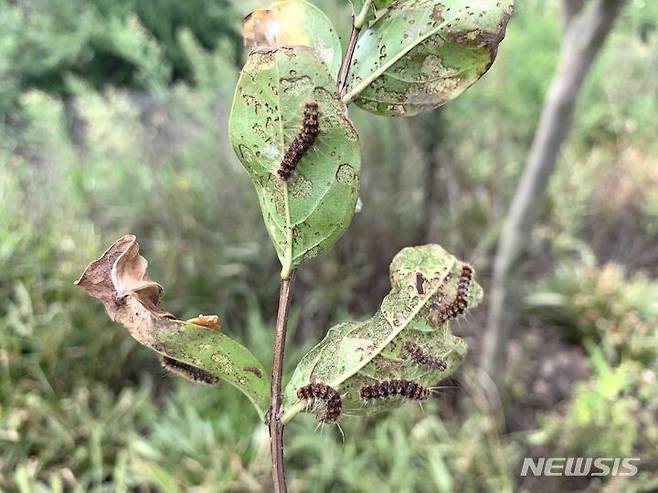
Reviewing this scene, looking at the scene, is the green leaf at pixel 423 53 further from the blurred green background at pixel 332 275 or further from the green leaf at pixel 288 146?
the blurred green background at pixel 332 275

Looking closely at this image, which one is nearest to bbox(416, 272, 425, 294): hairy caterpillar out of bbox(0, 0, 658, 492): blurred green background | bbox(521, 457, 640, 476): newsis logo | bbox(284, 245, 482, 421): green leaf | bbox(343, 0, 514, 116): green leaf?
bbox(284, 245, 482, 421): green leaf

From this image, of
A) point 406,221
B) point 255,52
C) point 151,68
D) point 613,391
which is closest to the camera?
point 255,52

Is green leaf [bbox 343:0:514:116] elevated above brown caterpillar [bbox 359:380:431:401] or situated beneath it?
elevated above

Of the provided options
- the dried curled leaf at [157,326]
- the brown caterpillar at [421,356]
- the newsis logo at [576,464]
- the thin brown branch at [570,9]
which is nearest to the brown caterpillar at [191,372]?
the dried curled leaf at [157,326]

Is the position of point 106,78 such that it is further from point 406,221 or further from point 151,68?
point 406,221

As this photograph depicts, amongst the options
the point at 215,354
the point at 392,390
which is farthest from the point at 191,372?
the point at 392,390

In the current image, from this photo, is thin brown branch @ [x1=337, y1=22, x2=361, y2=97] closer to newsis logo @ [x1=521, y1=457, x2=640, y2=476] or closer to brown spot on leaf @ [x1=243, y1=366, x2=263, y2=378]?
brown spot on leaf @ [x1=243, y1=366, x2=263, y2=378]

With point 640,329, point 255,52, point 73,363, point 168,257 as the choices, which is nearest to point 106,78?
point 168,257
